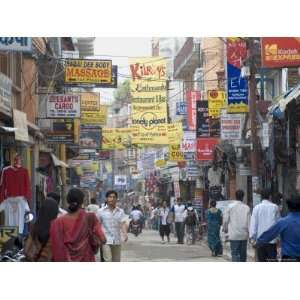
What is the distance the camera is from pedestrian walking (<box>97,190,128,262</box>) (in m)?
10.3

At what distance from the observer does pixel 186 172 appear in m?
26.3

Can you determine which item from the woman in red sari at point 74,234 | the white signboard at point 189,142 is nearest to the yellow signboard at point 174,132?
the white signboard at point 189,142

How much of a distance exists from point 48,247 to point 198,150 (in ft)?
46.1

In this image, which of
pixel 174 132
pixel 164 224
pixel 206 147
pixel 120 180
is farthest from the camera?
pixel 120 180

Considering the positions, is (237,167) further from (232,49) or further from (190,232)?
(232,49)

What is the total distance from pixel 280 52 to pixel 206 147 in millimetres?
9026

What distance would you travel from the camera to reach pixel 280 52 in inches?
491

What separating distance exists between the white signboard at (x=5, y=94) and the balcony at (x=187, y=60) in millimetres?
16141

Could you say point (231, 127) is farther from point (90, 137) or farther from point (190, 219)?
point (90, 137)

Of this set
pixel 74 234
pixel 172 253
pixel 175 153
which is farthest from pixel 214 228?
pixel 175 153

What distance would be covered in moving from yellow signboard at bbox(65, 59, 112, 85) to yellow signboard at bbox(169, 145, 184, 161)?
26.1 feet

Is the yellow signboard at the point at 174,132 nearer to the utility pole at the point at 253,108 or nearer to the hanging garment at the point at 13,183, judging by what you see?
the utility pole at the point at 253,108
